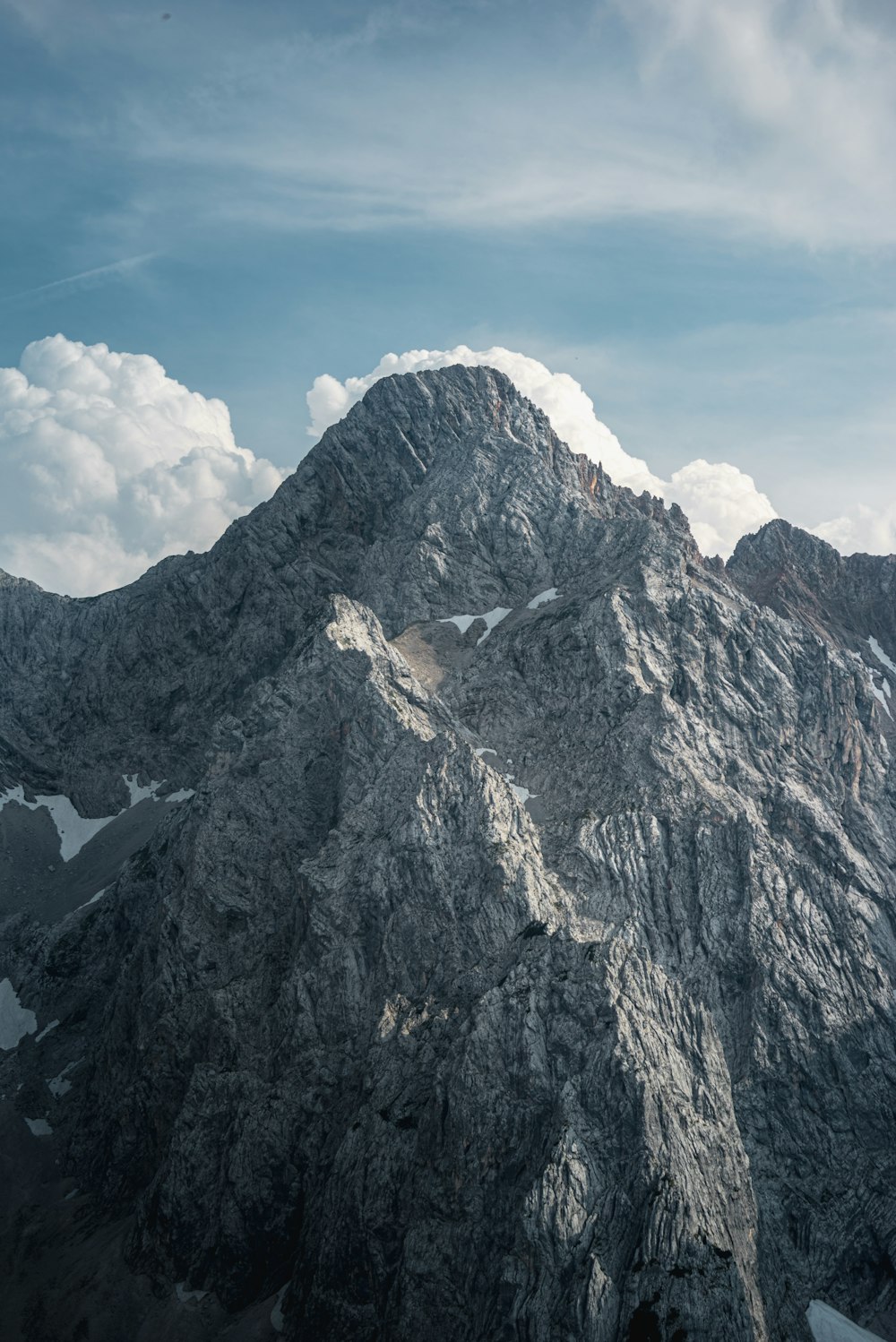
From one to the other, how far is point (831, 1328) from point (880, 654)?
319 feet

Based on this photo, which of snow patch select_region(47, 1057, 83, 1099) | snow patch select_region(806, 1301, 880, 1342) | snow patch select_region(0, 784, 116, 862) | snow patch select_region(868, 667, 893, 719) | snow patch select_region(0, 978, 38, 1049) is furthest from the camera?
snow patch select_region(0, 784, 116, 862)

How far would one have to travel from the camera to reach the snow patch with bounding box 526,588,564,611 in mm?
126450

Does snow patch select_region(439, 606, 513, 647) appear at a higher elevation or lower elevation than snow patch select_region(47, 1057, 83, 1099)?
higher

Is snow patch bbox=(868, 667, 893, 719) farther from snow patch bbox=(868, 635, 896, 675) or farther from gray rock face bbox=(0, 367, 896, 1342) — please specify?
gray rock face bbox=(0, 367, 896, 1342)

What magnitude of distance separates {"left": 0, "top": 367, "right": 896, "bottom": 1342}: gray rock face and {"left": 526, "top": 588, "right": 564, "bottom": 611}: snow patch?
1.73 ft

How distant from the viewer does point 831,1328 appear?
220 ft

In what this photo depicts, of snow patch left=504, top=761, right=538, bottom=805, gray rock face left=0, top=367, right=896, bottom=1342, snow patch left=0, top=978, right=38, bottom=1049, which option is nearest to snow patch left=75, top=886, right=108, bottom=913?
gray rock face left=0, top=367, right=896, bottom=1342

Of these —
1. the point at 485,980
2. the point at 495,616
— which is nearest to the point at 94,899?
the point at 495,616

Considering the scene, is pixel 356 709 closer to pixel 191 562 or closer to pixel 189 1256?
pixel 189 1256

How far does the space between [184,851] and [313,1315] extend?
4520 centimetres

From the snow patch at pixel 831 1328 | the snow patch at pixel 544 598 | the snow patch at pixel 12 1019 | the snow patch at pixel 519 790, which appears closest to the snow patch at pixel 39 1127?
the snow patch at pixel 12 1019

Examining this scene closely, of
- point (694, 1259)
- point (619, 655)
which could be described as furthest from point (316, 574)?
point (694, 1259)

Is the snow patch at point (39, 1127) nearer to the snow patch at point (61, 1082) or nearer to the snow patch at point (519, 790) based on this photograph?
the snow patch at point (61, 1082)

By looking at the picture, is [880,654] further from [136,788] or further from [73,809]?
[73,809]
